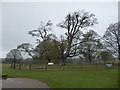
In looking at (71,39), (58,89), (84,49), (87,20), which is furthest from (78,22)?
(58,89)

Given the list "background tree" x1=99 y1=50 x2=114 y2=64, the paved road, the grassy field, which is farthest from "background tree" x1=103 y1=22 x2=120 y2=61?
the paved road

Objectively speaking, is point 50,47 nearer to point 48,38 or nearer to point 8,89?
point 48,38

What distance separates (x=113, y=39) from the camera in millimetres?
20781

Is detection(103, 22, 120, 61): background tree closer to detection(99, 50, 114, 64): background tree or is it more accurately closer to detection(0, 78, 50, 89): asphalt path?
detection(99, 50, 114, 64): background tree

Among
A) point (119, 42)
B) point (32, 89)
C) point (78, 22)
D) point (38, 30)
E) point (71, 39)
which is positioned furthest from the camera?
point (38, 30)

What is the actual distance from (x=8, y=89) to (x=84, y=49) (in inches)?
687

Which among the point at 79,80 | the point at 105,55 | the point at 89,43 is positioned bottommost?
the point at 79,80

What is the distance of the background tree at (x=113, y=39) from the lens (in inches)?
802

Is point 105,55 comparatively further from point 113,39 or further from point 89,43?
point 89,43

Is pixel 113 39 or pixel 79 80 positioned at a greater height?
pixel 113 39

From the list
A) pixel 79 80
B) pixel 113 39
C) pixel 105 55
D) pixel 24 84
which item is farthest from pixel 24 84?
pixel 105 55

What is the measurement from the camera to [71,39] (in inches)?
852

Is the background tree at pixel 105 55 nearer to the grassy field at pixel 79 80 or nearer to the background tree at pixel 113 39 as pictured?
the background tree at pixel 113 39

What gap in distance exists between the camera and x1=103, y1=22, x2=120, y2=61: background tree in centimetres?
2038
